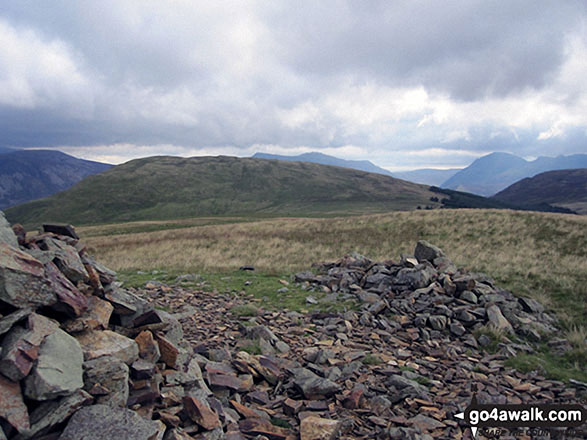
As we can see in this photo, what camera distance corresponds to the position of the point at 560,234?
24250 millimetres

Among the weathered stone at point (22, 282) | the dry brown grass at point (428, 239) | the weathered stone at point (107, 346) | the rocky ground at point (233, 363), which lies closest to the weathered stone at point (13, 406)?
the rocky ground at point (233, 363)

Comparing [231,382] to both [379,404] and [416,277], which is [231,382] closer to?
[379,404]

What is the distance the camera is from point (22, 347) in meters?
4.52

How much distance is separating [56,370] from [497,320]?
11329mm

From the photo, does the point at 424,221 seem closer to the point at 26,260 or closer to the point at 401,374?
the point at 401,374

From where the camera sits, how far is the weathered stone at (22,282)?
5.07 m

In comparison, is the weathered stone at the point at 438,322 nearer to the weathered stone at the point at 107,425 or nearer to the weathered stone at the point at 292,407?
the weathered stone at the point at 292,407

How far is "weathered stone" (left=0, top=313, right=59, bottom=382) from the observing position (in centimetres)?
434

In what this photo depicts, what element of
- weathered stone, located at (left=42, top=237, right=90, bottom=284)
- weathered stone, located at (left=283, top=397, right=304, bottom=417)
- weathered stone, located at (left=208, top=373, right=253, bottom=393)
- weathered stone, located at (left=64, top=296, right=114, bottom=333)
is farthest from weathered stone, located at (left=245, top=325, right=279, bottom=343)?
weathered stone, located at (left=42, top=237, right=90, bottom=284)

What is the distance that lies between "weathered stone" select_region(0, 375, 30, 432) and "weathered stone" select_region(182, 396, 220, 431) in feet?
6.88

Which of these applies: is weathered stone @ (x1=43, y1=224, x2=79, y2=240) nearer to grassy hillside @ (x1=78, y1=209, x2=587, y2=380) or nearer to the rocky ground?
the rocky ground

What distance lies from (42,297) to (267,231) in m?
30.2

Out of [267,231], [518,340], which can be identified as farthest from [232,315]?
[267,231]

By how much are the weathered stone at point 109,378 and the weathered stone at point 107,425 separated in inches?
11.4
